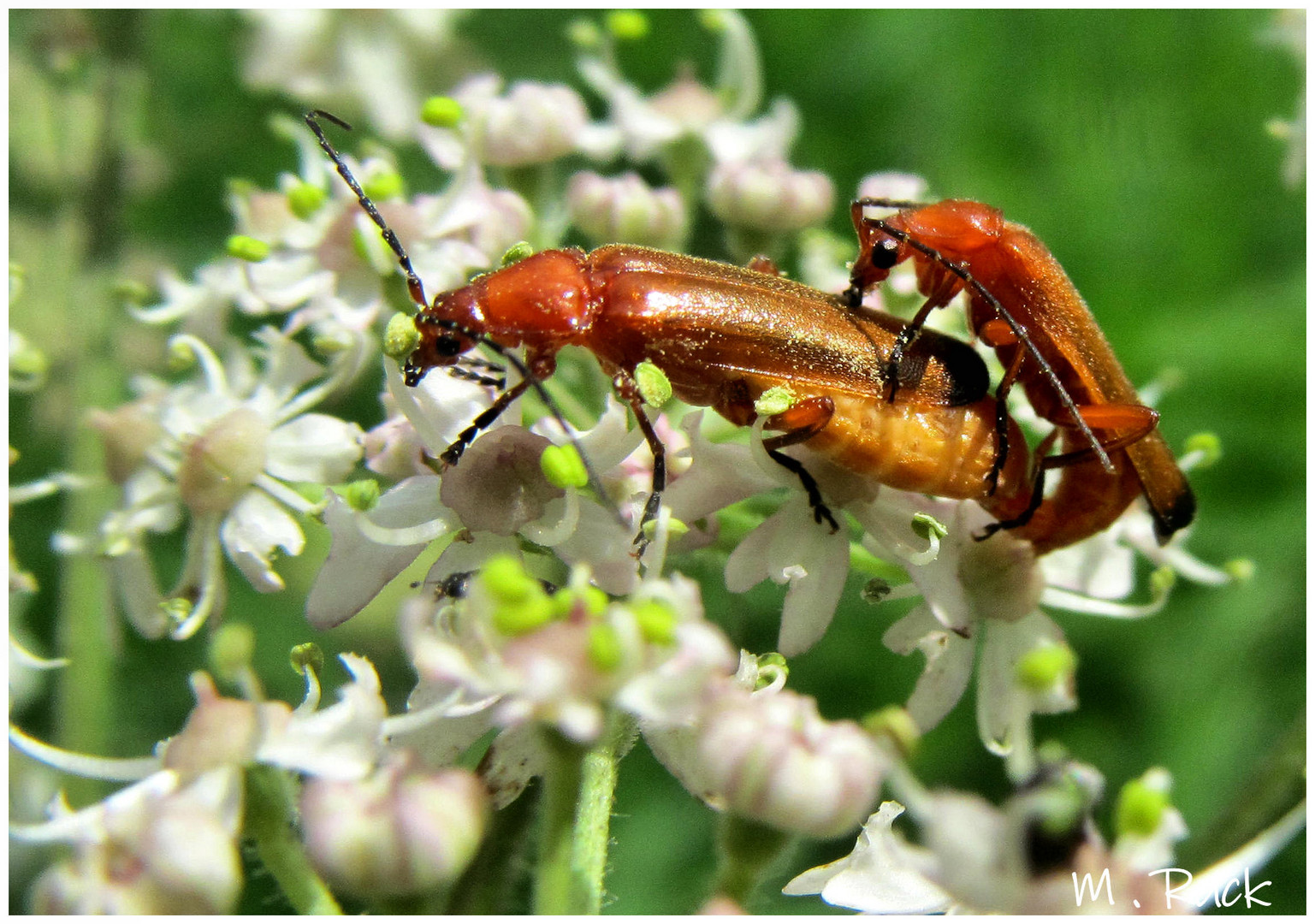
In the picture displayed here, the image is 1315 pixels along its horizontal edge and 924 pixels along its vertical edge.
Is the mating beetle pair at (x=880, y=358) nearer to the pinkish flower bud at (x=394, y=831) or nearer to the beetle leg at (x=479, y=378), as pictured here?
the beetle leg at (x=479, y=378)

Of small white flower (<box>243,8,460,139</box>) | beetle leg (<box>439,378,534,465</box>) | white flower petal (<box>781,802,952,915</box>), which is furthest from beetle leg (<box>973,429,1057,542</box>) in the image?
small white flower (<box>243,8,460,139</box>)

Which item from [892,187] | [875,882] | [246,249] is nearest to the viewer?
[875,882]

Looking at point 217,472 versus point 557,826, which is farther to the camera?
point 217,472

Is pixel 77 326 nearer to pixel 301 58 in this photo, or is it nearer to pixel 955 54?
pixel 301 58

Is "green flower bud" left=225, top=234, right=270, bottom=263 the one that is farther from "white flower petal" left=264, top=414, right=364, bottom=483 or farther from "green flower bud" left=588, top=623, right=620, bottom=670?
"green flower bud" left=588, top=623, right=620, bottom=670

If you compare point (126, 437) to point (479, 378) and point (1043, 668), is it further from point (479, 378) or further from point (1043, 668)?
point (1043, 668)

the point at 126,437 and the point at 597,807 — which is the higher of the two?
the point at 126,437

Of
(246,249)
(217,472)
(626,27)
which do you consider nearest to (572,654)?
(217,472)
